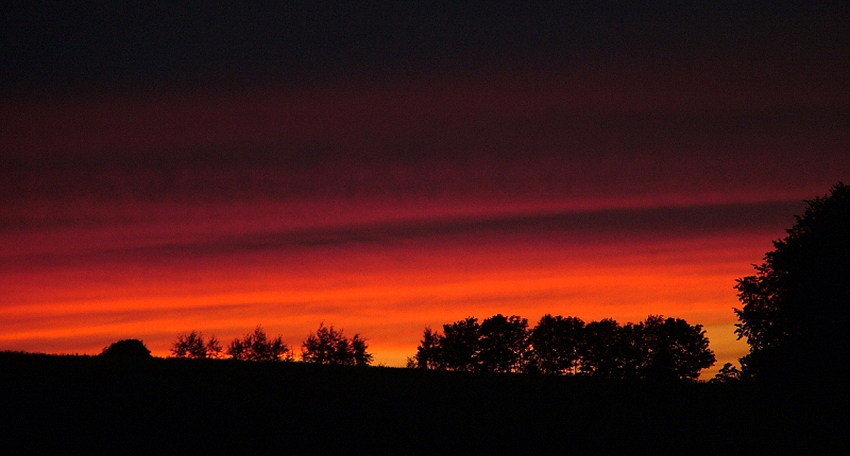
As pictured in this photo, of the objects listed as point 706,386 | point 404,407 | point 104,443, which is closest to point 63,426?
point 104,443

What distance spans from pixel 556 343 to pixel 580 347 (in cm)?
531

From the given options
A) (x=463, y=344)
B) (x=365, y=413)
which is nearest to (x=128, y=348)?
(x=365, y=413)

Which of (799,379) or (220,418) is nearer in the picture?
(220,418)

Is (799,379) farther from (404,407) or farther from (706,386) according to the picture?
(404,407)

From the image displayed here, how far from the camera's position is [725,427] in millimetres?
33656

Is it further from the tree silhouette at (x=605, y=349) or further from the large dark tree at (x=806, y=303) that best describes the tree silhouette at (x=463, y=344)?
the large dark tree at (x=806, y=303)

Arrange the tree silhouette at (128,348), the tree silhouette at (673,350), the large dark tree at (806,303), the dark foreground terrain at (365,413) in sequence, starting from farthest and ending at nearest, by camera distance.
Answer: the tree silhouette at (673,350) < the tree silhouette at (128,348) < the large dark tree at (806,303) < the dark foreground terrain at (365,413)

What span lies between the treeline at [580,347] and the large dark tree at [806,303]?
246 feet

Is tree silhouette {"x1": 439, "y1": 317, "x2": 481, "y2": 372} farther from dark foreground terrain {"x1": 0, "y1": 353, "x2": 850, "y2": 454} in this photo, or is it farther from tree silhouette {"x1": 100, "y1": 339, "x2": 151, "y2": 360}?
dark foreground terrain {"x1": 0, "y1": 353, "x2": 850, "y2": 454}

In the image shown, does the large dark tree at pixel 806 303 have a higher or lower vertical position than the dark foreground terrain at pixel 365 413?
higher

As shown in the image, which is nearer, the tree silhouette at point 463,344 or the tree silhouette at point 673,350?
the tree silhouette at point 673,350

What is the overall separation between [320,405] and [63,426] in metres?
10.9

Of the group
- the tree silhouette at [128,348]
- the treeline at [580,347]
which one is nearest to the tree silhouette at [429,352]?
the treeline at [580,347]

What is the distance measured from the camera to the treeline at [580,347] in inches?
4934
